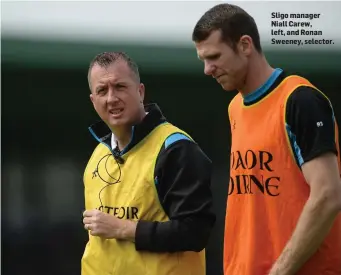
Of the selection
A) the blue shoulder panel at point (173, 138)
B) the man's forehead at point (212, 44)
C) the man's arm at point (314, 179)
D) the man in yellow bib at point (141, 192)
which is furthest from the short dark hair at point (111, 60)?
the man's arm at point (314, 179)

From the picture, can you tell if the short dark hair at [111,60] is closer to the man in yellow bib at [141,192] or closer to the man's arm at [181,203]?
the man in yellow bib at [141,192]

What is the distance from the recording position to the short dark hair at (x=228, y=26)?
1.40m

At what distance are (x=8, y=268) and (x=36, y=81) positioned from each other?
706 mm

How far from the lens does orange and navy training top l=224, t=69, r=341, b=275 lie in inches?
49.9

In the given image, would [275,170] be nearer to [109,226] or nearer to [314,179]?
[314,179]

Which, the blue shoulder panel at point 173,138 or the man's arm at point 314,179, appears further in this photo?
the blue shoulder panel at point 173,138

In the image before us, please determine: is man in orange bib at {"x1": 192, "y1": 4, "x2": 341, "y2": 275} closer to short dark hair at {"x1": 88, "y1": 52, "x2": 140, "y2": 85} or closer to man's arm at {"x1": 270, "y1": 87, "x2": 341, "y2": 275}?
man's arm at {"x1": 270, "y1": 87, "x2": 341, "y2": 275}

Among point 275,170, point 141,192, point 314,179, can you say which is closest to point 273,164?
point 275,170

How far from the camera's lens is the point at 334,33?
2.46 m

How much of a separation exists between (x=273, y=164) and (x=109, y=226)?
465 millimetres

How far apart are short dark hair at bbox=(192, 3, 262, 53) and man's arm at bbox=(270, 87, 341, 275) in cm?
22

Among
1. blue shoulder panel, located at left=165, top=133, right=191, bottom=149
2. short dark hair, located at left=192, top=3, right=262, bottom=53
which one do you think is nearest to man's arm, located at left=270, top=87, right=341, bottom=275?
short dark hair, located at left=192, top=3, right=262, bottom=53

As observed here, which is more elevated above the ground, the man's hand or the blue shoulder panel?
the blue shoulder panel

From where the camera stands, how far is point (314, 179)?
1.23m
